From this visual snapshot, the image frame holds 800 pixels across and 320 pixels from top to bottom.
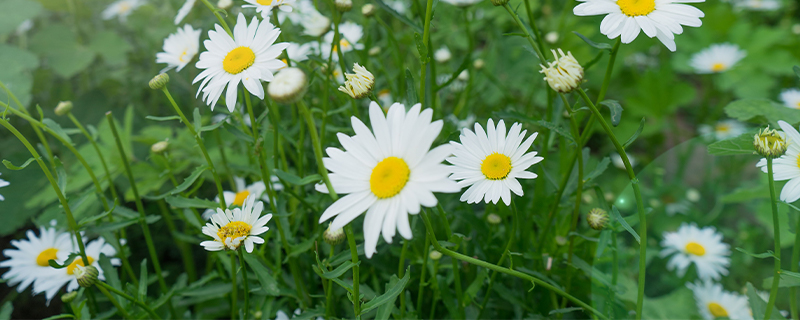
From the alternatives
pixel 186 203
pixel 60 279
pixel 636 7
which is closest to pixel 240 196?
pixel 186 203

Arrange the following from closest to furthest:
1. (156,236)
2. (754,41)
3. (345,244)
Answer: (345,244) → (156,236) → (754,41)

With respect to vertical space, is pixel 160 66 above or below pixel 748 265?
above

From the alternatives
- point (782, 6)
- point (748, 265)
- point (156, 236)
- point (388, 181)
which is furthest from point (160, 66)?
point (782, 6)

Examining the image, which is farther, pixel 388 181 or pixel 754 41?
pixel 754 41

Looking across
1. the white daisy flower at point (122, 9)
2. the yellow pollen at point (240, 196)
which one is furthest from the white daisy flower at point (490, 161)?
the white daisy flower at point (122, 9)

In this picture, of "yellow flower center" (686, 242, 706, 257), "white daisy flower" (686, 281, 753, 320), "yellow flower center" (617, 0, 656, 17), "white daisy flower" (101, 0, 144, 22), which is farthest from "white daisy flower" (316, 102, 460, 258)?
"white daisy flower" (101, 0, 144, 22)

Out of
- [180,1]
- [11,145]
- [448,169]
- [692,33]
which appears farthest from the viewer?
[692,33]

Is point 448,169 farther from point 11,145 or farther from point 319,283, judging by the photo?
point 11,145

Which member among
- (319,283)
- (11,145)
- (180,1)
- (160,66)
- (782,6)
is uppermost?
(782,6)

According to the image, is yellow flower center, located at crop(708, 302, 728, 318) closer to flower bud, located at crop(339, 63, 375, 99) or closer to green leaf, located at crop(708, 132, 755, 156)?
green leaf, located at crop(708, 132, 755, 156)
